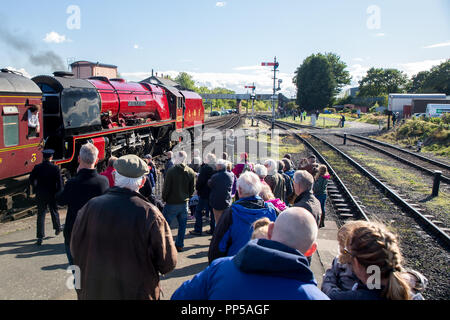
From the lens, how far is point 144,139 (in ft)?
49.9

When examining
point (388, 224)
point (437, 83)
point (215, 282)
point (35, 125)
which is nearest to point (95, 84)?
point (35, 125)

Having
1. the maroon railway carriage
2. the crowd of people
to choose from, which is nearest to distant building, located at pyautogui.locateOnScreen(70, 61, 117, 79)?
the maroon railway carriage

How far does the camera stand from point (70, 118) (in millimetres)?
9477

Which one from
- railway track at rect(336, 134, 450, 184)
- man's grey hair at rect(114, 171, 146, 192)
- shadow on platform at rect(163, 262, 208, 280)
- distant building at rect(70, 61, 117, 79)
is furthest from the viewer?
distant building at rect(70, 61, 117, 79)

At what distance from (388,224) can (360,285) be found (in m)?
7.06

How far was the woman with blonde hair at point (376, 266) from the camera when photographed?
221 centimetres

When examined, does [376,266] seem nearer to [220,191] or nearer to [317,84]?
[220,191]

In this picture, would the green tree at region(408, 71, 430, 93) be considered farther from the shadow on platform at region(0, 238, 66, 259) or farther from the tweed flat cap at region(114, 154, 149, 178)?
the tweed flat cap at region(114, 154, 149, 178)

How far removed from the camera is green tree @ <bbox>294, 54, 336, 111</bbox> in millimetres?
71875

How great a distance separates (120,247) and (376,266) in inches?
75.7

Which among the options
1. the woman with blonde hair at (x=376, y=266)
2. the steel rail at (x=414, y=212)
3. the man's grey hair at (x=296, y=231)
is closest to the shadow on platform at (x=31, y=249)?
the man's grey hair at (x=296, y=231)

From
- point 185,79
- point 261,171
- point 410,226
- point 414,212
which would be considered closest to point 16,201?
point 261,171

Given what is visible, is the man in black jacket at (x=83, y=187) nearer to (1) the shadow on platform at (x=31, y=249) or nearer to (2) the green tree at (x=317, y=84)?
(1) the shadow on platform at (x=31, y=249)

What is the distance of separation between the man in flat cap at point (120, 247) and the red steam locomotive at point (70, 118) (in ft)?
18.7
